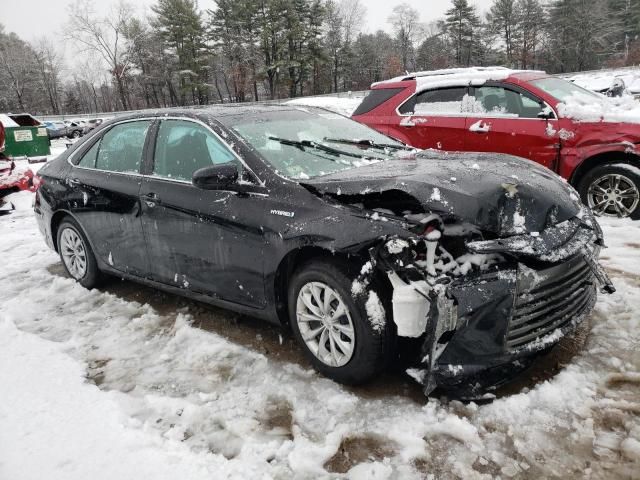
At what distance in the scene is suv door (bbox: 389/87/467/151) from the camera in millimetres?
5944

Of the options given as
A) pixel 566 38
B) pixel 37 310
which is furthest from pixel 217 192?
pixel 566 38

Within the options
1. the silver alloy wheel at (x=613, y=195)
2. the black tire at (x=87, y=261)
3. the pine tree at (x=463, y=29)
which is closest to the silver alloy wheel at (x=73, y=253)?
the black tire at (x=87, y=261)

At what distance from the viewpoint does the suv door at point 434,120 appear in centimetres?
594

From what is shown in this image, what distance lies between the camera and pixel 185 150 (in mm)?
3590

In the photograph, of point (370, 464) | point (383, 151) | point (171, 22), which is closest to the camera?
point (370, 464)

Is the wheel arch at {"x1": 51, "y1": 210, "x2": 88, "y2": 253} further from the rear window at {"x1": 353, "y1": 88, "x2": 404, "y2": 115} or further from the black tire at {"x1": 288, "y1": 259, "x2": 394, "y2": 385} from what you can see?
the rear window at {"x1": 353, "y1": 88, "x2": 404, "y2": 115}

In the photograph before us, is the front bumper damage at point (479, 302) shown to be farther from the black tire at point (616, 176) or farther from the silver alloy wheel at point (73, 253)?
the silver alloy wheel at point (73, 253)

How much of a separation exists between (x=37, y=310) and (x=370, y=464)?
3.39 m

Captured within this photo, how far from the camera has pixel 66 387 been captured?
9.80 ft

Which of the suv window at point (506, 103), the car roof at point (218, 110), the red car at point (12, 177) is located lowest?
the red car at point (12, 177)

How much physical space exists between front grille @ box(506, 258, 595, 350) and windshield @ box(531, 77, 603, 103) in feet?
11.8

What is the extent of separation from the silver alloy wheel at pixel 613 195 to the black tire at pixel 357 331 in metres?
3.88

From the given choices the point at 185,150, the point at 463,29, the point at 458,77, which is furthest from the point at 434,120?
the point at 463,29

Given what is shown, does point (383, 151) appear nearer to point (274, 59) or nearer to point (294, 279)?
point (294, 279)
